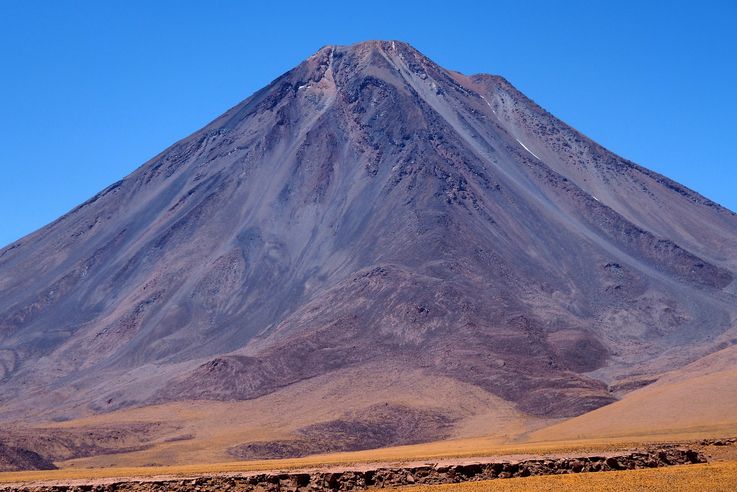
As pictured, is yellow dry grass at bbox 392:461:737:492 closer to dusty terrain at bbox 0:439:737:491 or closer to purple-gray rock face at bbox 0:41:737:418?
dusty terrain at bbox 0:439:737:491

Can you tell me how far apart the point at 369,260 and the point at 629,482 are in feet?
349

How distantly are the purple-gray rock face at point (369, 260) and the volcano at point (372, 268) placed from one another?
13.8 inches

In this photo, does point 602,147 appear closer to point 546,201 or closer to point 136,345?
point 546,201

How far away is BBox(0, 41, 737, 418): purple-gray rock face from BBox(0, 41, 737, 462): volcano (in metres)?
0.35

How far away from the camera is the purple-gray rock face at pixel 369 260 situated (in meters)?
115

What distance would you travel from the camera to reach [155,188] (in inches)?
7200

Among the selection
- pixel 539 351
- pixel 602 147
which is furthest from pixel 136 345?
pixel 602 147

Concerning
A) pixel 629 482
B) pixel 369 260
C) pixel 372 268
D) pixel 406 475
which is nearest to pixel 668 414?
pixel 406 475

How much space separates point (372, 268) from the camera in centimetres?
12962

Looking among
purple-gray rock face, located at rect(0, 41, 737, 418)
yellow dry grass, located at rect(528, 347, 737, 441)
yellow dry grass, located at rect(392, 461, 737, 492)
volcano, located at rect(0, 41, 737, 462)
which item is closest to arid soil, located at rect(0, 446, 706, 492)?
yellow dry grass, located at rect(392, 461, 737, 492)

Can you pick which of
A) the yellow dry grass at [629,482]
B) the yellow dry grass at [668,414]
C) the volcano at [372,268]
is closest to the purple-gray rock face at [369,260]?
the volcano at [372,268]

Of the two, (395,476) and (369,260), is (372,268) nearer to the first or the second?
(369,260)

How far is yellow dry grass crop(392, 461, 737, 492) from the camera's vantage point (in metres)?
27.7

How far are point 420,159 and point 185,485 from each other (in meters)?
122
